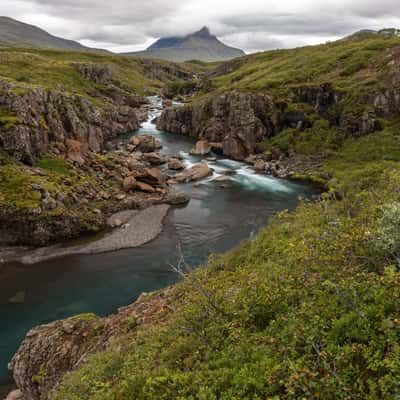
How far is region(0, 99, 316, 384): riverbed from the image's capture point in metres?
31.9

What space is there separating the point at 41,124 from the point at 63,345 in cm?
4926

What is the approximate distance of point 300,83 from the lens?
105 m

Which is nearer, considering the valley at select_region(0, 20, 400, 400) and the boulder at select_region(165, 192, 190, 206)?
the valley at select_region(0, 20, 400, 400)

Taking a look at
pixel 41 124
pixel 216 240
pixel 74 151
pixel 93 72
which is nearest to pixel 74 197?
pixel 74 151

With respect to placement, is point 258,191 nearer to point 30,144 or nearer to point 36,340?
point 30,144

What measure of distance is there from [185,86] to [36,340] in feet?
599

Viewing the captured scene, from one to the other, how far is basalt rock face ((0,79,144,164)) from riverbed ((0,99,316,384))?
22.8 m

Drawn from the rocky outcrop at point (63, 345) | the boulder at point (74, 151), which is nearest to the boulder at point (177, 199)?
the boulder at point (74, 151)

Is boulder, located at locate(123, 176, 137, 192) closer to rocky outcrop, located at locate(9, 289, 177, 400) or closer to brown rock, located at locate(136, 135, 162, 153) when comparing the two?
brown rock, located at locate(136, 135, 162, 153)

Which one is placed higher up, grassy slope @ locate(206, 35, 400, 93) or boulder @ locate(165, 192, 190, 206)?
grassy slope @ locate(206, 35, 400, 93)

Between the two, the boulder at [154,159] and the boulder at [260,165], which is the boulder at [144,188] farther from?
the boulder at [260,165]

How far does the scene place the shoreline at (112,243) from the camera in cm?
4072

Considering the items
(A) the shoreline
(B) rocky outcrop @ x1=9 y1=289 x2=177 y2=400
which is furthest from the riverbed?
(B) rocky outcrop @ x1=9 y1=289 x2=177 y2=400

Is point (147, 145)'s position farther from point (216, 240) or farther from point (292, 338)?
point (292, 338)
